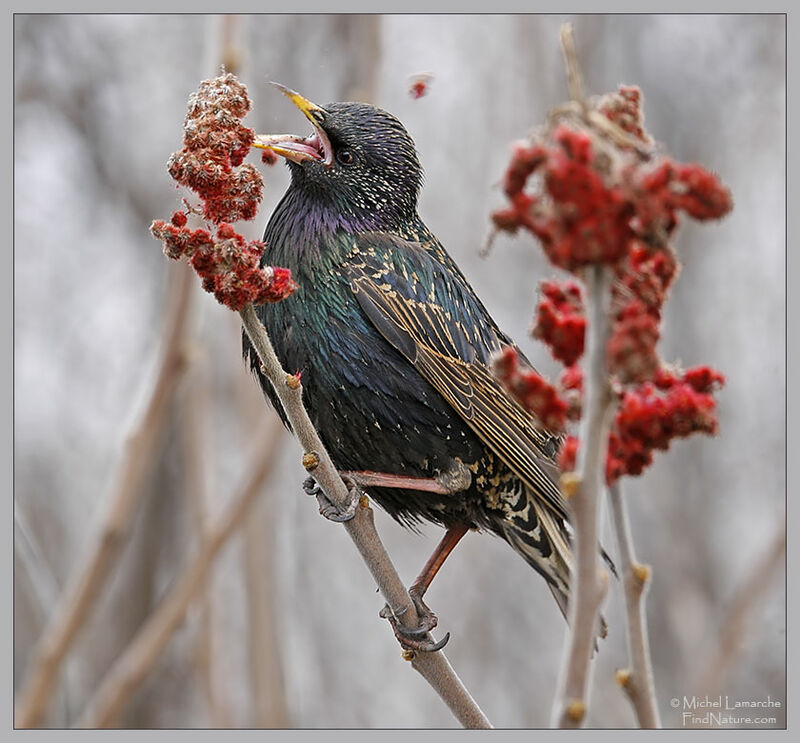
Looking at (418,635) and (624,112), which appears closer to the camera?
(624,112)

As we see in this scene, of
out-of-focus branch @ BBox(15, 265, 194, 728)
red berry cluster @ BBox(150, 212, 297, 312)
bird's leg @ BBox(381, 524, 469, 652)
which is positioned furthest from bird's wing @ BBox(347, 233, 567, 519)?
red berry cluster @ BBox(150, 212, 297, 312)

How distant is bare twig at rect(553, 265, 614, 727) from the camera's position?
118cm

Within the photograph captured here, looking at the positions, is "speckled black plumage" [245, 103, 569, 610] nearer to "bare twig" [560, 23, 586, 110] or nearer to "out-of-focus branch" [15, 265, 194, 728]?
"out-of-focus branch" [15, 265, 194, 728]

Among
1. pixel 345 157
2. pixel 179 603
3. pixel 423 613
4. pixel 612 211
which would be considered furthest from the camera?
pixel 179 603

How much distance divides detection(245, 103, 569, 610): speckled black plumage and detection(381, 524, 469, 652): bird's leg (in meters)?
0.08

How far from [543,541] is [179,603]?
1201mm

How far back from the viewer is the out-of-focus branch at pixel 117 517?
10.4 ft

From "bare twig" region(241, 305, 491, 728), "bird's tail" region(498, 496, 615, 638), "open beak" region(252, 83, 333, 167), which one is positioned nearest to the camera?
"bare twig" region(241, 305, 491, 728)

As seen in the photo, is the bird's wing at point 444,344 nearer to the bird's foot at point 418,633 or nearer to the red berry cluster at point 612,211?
the bird's foot at point 418,633

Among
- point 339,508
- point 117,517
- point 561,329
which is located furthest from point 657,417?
point 117,517

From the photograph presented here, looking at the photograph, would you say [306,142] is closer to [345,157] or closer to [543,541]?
[345,157]

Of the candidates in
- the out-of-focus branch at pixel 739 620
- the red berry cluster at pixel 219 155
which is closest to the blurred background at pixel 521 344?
the out-of-focus branch at pixel 739 620

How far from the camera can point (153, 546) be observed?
554 centimetres

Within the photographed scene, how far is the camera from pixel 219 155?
5.46 ft
